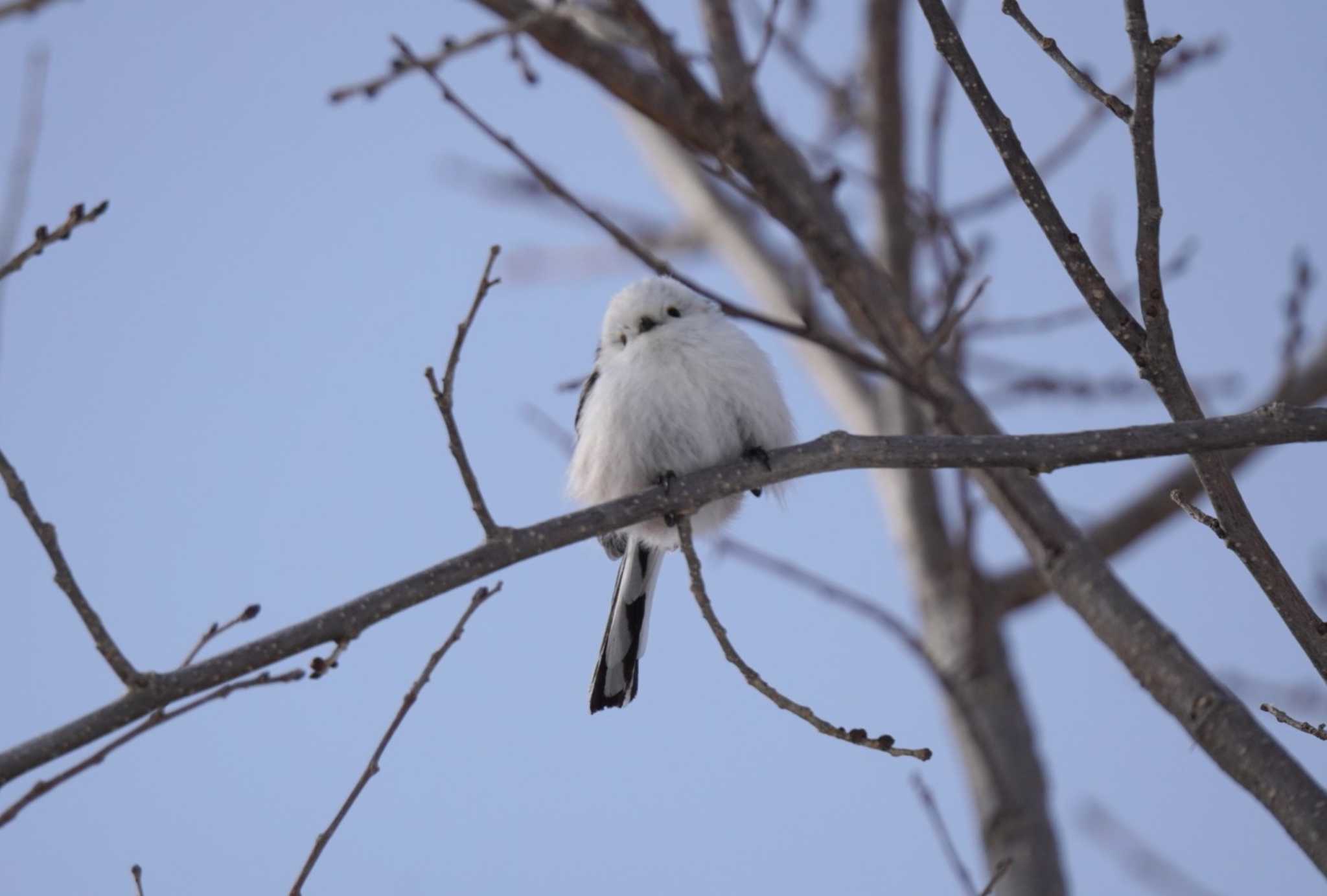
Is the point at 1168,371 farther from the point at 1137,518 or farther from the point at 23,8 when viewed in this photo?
the point at 1137,518

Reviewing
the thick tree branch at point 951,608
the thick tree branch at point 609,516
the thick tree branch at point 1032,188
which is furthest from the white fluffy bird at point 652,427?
the thick tree branch at point 1032,188

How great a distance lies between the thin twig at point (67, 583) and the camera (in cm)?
210

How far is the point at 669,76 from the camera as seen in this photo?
3.64 m

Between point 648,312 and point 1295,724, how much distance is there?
2.31m

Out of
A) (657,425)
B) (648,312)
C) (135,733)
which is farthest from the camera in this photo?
(648,312)

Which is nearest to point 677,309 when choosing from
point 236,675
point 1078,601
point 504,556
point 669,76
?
point 669,76

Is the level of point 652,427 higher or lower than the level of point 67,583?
higher

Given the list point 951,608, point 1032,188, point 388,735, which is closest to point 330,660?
point 388,735

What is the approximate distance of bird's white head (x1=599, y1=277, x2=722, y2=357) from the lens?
4.17 metres

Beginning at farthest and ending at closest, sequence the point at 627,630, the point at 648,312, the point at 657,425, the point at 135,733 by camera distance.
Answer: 1. the point at 648,312
2. the point at 627,630
3. the point at 657,425
4. the point at 135,733

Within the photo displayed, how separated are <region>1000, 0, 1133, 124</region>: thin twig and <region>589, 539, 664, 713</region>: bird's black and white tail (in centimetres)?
198

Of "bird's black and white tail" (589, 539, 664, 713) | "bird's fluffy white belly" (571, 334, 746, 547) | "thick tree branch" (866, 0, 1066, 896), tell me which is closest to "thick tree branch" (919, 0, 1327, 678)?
"thick tree branch" (866, 0, 1066, 896)

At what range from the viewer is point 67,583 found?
2121 mm

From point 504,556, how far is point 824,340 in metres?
1.28
